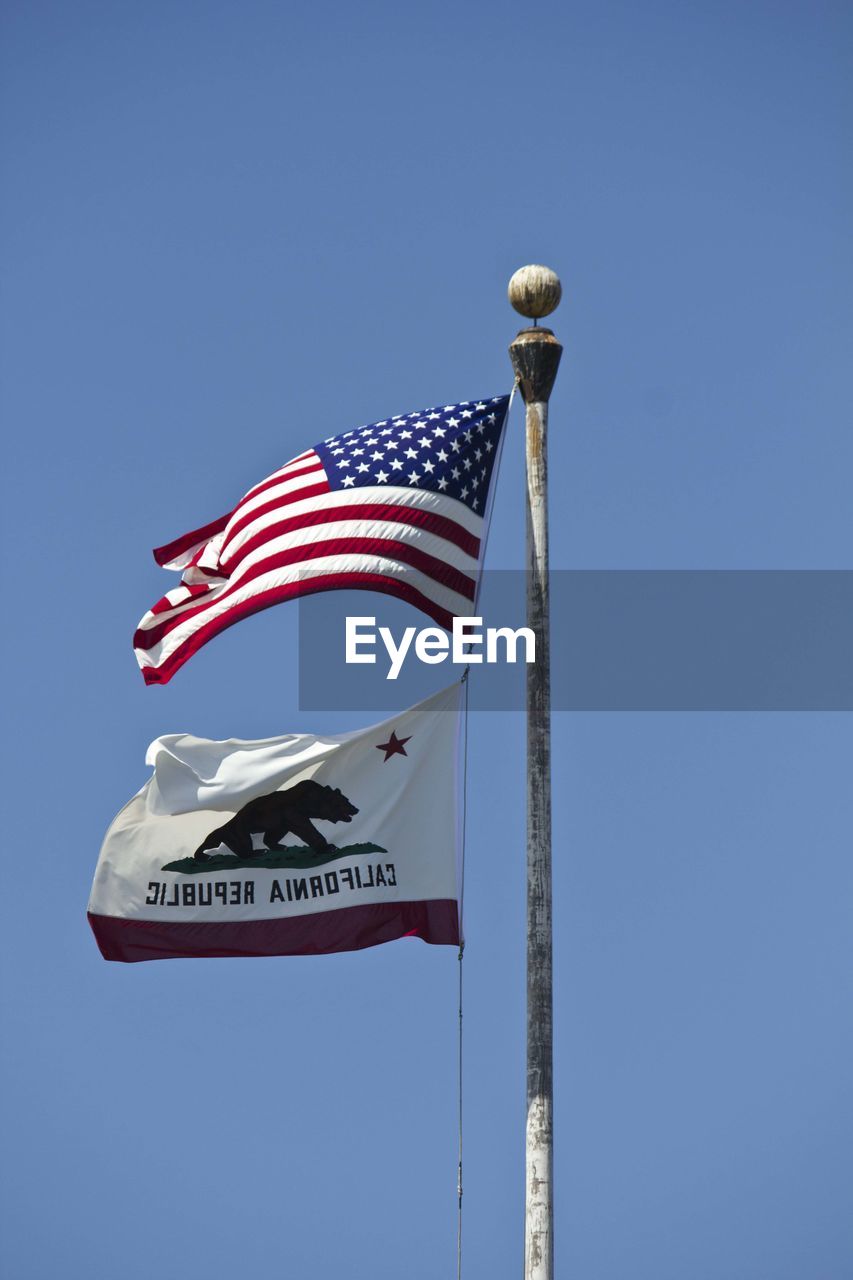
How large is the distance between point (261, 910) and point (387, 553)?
406 cm

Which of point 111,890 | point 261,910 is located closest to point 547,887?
→ point 261,910

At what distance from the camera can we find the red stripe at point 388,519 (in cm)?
2253

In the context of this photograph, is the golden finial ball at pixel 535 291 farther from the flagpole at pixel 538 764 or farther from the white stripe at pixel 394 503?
the white stripe at pixel 394 503

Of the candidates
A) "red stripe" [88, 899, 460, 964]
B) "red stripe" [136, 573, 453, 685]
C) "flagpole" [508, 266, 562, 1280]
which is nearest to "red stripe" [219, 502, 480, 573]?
"red stripe" [136, 573, 453, 685]

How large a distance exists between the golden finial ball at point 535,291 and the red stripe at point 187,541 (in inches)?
192

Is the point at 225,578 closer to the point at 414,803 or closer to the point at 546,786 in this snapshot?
the point at 414,803

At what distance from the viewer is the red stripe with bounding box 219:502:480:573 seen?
22531mm

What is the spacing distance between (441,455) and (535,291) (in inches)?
80.4

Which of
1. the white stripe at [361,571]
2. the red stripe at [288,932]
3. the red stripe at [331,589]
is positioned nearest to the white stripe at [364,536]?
the white stripe at [361,571]

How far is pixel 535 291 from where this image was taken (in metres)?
21.8

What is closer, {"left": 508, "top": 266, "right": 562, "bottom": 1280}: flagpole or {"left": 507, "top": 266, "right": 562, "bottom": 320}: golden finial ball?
{"left": 508, "top": 266, "right": 562, "bottom": 1280}: flagpole

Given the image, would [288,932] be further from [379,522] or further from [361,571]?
[379,522]

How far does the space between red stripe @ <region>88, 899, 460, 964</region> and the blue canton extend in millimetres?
4320

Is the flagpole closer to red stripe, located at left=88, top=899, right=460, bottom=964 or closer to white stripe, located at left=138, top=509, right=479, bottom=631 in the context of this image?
white stripe, located at left=138, top=509, right=479, bottom=631
